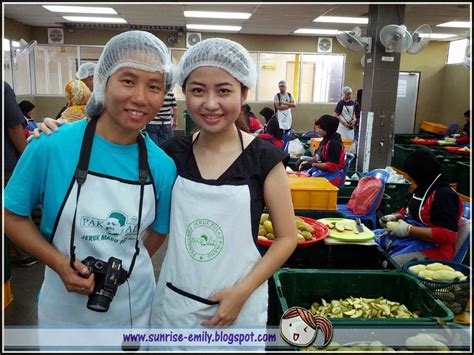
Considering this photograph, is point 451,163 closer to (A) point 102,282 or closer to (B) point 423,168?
(B) point 423,168

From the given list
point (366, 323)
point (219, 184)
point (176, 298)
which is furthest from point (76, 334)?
point (366, 323)

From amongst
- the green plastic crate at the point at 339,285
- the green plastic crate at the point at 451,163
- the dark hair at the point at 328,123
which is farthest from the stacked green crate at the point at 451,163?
the green plastic crate at the point at 339,285

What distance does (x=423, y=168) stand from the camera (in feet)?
8.66

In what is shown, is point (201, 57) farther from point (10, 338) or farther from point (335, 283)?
point (10, 338)

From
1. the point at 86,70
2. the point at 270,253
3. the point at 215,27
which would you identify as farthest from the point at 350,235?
the point at 215,27

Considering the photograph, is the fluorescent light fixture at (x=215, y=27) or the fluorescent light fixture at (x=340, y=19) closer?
the fluorescent light fixture at (x=340, y=19)

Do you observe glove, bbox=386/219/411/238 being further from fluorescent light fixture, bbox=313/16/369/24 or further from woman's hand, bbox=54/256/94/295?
fluorescent light fixture, bbox=313/16/369/24

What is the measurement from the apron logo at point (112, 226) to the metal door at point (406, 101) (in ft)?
38.0

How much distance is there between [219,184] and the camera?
1.33m

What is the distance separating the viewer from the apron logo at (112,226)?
1.27 m

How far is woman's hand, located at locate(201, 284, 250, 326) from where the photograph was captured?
1.30m

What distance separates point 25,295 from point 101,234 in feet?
7.37

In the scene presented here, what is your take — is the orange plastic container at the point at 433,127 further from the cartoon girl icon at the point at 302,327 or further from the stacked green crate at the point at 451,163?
the cartoon girl icon at the point at 302,327

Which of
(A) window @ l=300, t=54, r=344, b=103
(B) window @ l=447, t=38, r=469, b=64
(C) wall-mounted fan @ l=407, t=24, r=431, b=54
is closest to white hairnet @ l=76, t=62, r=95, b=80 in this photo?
(C) wall-mounted fan @ l=407, t=24, r=431, b=54
